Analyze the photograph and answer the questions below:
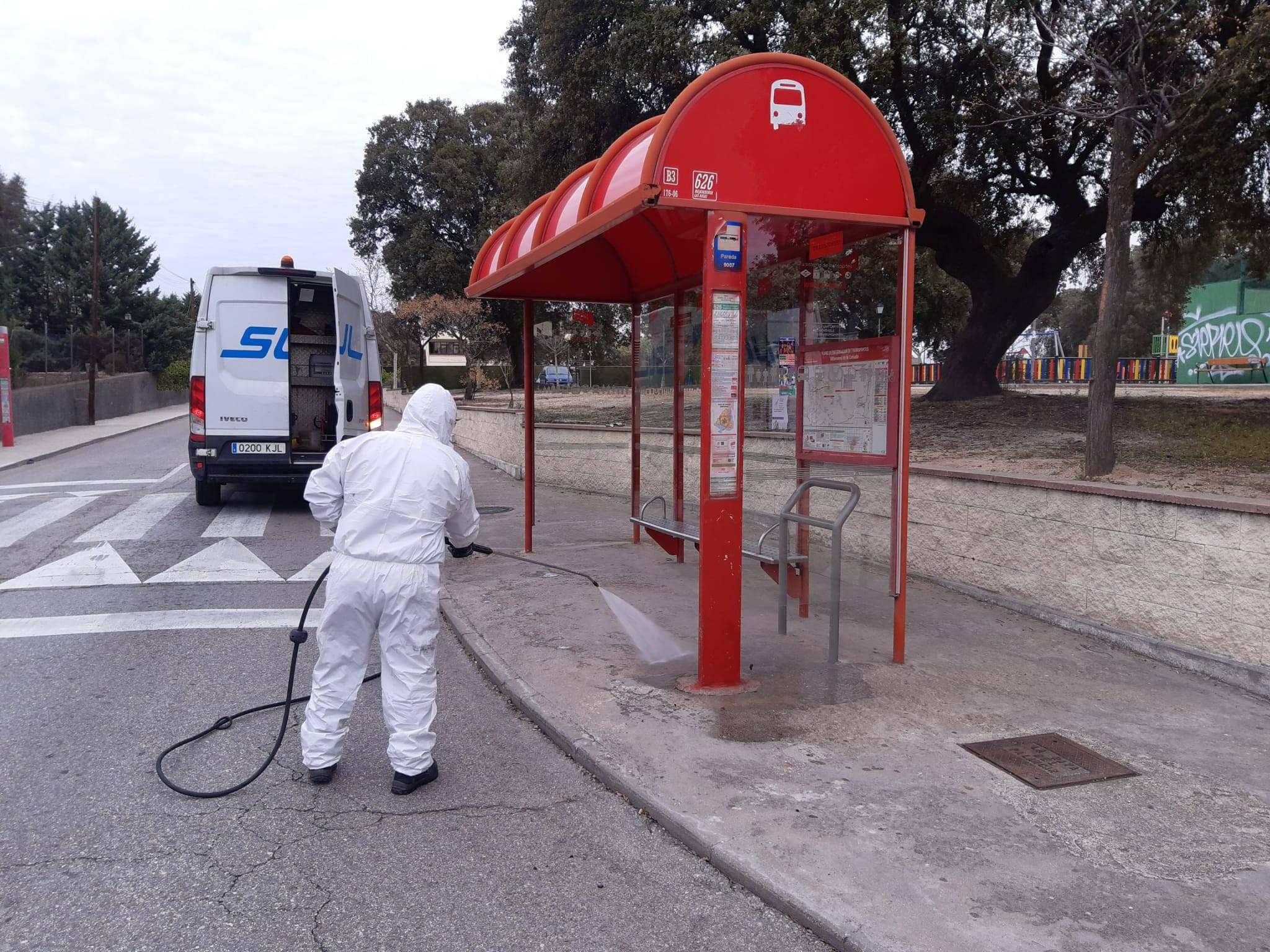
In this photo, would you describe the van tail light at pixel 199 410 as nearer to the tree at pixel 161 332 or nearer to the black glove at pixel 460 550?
the black glove at pixel 460 550

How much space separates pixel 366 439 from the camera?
403 centimetres

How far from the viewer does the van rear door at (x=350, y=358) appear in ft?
33.1

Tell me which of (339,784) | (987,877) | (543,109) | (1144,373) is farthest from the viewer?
(1144,373)

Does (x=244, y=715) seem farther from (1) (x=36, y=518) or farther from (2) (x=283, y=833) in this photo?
(1) (x=36, y=518)

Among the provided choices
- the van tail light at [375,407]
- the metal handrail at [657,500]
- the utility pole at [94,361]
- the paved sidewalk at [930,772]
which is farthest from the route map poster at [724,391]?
the utility pole at [94,361]

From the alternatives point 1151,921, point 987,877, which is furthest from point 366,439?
point 1151,921

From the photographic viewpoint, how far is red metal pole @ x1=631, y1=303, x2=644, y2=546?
9.11m

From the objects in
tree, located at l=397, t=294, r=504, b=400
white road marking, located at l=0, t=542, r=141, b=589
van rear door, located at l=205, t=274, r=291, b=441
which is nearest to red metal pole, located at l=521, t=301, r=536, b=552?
white road marking, located at l=0, t=542, r=141, b=589

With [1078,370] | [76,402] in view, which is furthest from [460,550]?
[76,402]

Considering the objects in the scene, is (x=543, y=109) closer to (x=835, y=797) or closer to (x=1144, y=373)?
(x=835, y=797)

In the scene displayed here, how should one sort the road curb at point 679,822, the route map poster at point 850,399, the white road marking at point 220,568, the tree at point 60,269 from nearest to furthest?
the road curb at point 679,822, the route map poster at point 850,399, the white road marking at point 220,568, the tree at point 60,269

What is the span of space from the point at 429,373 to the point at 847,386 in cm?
4677

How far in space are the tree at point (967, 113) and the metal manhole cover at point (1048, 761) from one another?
7.30 meters

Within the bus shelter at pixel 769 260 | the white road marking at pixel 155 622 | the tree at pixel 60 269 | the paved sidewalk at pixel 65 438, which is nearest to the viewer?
the bus shelter at pixel 769 260
